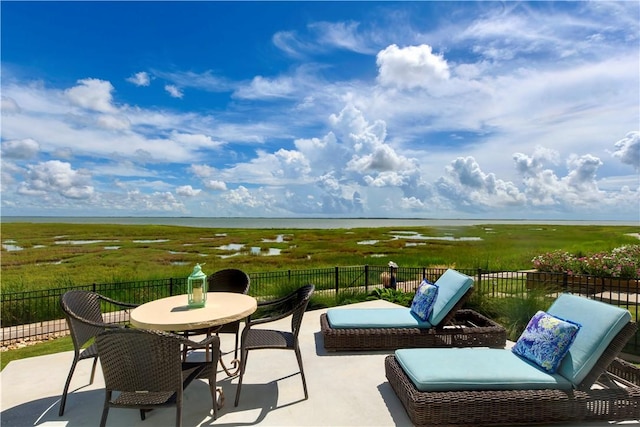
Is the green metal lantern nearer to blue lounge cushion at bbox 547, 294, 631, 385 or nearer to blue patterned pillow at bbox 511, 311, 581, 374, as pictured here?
blue patterned pillow at bbox 511, 311, 581, 374

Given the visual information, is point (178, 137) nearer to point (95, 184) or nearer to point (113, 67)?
point (113, 67)

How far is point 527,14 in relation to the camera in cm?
633

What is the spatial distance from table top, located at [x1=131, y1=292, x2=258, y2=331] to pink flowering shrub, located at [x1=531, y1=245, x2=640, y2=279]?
9235 millimetres

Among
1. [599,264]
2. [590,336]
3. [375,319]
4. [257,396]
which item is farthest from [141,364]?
[599,264]

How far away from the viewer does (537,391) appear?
8.59ft

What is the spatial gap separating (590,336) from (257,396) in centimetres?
289

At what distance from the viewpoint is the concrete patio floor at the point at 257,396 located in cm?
276

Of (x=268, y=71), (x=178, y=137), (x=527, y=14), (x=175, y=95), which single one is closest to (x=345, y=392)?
(x=527, y=14)

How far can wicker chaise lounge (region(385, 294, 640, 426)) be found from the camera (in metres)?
2.55

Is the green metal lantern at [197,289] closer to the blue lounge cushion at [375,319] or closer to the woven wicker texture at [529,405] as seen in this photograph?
the blue lounge cushion at [375,319]

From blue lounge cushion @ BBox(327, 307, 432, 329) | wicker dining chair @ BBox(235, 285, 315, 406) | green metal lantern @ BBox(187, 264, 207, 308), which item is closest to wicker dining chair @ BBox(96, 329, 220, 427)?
wicker dining chair @ BBox(235, 285, 315, 406)

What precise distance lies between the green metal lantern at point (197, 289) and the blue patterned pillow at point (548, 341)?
10.0 ft

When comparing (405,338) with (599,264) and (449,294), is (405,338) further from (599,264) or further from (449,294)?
(599,264)

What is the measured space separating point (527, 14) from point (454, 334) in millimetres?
6053
